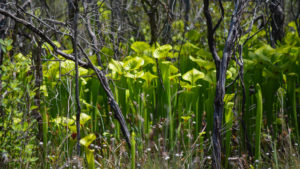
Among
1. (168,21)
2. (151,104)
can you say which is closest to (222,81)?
(151,104)

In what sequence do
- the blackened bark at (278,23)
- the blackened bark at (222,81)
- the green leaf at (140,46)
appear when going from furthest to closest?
the blackened bark at (278,23) < the green leaf at (140,46) < the blackened bark at (222,81)

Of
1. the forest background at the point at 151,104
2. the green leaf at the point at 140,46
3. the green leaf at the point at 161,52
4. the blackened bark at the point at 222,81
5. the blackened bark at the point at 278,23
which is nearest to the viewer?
the blackened bark at the point at 222,81

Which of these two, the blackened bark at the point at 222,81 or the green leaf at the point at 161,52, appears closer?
the blackened bark at the point at 222,81

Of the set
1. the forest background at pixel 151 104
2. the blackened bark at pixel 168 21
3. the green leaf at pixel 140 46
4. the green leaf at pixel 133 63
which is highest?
the blackened bark at pixel 168 21

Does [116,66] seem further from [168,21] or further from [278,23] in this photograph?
[278,23]

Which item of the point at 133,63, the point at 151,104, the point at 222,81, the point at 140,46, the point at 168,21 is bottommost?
the point at 151,104

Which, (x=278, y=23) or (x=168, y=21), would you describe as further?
(x=278, y=23)

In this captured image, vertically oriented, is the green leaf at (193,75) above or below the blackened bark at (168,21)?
below

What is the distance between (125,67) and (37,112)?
63 cm

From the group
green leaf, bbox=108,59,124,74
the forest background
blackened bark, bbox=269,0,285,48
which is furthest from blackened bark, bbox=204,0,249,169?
blackened bark, bbox=269,0,285,48

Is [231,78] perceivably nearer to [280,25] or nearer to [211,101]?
[211,101]

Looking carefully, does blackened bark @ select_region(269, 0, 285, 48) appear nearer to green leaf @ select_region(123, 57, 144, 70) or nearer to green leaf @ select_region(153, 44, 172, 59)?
green leaf @ select_region(153, 44, 172, 59)

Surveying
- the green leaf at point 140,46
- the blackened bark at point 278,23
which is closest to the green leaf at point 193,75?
the green leaf at point 140,46

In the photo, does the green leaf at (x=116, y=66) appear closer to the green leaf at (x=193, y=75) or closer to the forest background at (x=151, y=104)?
the forest background at (x=151, y=104)
